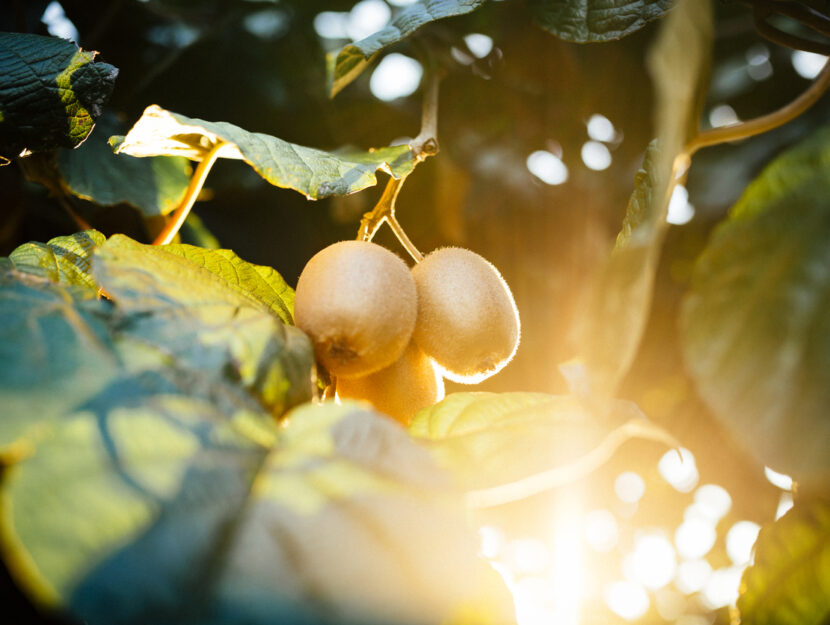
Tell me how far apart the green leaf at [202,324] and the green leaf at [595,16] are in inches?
20.0

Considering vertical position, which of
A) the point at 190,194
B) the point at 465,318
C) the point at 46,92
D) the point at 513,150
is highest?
the point at 46,92

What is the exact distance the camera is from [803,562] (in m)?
0.44

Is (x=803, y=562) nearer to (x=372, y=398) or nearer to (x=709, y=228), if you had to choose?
(x=372, y=398)

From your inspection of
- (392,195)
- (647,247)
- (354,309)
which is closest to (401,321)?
(354,309)

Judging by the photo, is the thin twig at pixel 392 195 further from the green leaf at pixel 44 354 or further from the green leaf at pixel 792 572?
the green leaf at pixel 792 572

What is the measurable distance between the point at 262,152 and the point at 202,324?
204 millimetres

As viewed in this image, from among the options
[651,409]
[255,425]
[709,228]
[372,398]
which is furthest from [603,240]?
[255,425]

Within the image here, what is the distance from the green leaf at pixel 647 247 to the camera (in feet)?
1.20

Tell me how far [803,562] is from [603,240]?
723 millimetres

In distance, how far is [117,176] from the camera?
0.78m

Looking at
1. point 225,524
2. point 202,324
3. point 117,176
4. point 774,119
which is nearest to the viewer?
point 225,524

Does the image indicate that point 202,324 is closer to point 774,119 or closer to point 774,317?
point 774,317

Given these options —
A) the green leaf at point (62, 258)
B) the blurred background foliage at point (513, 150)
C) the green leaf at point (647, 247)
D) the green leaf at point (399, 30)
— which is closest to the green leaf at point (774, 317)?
the green leaf at point (647, 247)

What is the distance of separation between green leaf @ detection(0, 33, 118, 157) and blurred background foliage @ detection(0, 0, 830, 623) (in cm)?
40
